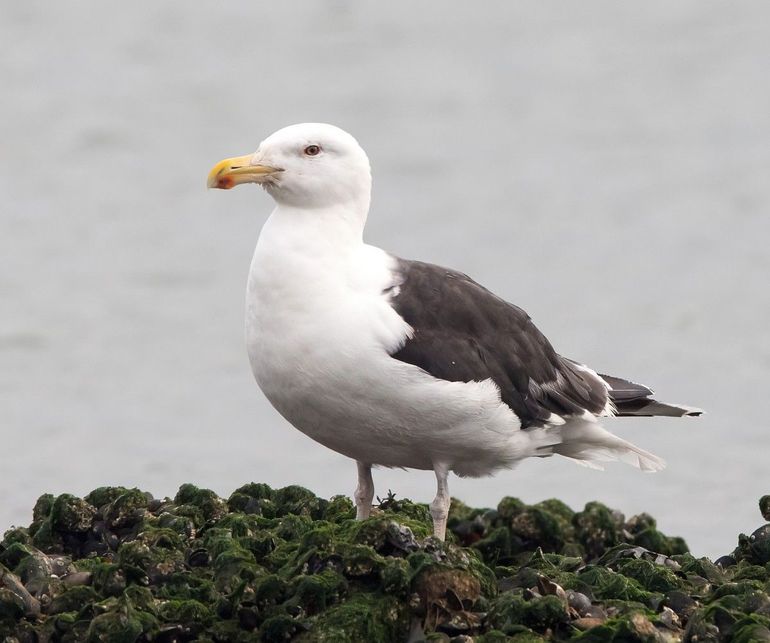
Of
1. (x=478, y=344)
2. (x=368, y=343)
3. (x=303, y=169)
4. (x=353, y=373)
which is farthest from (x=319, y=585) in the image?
(x=303, y=169)

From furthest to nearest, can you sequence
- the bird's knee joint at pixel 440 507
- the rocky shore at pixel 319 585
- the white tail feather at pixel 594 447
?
1. the white tail feather at pixel 594 447
2. the bird's knee joint at pixel 440 507
3. the rocky shore at pixel 319 585

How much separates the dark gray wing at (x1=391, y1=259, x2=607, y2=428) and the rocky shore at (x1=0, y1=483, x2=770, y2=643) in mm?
870

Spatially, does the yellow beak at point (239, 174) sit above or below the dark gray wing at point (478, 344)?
above

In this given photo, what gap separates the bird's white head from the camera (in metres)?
8.99

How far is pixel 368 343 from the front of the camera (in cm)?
848

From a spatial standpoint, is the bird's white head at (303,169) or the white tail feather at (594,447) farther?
the white tail feather at (594,447)

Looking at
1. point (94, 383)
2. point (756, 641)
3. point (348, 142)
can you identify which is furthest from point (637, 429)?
point (756, 641)

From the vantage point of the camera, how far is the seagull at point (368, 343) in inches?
334

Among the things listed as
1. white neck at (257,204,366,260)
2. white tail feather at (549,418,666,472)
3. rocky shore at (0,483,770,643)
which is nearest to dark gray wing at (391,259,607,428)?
white tail feather at (549,418,666,472)

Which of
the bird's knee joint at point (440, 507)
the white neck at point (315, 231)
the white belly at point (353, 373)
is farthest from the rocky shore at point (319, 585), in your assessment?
the white neck at point (315, 231)

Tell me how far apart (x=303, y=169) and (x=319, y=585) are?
251 centimetres

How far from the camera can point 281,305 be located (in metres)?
8.62

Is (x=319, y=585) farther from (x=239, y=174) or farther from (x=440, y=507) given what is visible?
(x=239, y=174)

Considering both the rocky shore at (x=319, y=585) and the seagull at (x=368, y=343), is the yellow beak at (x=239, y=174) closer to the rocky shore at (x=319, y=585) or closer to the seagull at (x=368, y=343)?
the seagull at (x=368, y=343)
